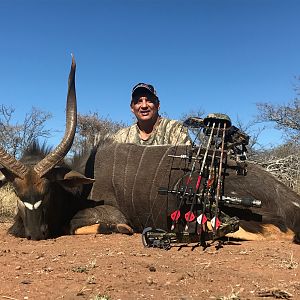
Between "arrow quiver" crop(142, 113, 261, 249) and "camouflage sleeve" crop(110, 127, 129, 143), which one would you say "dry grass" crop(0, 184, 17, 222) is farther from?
"arrow quiver" crop(142, 113, 261, 249)

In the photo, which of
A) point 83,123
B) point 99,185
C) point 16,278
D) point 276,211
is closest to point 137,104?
point 99,185

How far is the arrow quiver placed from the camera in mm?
3283

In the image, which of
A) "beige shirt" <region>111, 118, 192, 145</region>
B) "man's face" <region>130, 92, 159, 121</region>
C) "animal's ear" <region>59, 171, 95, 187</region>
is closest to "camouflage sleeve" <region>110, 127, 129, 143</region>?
"beige shirt" <region>111, 118, 192, 145</region>

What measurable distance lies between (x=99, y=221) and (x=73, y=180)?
459 millimetres

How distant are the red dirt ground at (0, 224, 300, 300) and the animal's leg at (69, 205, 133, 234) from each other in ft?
2.13

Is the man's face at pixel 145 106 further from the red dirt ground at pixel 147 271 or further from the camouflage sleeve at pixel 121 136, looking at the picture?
the red dirt ground at pixel 147 271

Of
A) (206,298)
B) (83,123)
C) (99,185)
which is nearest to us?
(206,298)

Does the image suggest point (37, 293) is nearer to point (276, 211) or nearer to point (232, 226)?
point (232, 226)

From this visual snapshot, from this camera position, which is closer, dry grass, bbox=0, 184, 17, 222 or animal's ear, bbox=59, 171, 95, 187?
animal's ear, bbox=59, 171, 95, 187

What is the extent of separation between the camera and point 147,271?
2.44 meters

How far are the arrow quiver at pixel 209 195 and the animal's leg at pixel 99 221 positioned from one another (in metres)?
0.68

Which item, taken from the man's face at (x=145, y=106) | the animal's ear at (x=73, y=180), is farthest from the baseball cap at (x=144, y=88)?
the animal's ear at (x=73, y=180)

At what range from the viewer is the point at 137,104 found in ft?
19.3

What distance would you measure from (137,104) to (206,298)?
414 centimetres
